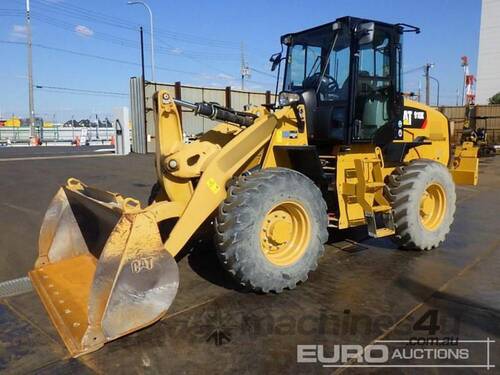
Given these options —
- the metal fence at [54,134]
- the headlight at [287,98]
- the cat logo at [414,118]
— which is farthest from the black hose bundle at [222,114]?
the metal fence at [54,134]

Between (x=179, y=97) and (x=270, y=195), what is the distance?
56.1 ft

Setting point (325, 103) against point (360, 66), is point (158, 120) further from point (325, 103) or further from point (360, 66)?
point (360, 66)

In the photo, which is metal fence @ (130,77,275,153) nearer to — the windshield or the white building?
the windshield

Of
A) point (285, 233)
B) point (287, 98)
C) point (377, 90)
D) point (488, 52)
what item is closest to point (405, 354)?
point (285, 233)

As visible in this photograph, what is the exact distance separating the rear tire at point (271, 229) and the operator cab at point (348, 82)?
1.23 meters

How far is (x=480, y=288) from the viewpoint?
457cm

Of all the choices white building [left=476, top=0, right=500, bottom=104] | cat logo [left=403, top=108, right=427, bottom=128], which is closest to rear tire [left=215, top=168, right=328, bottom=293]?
cat logo [left=403, top=108, right=427, bottom=128]

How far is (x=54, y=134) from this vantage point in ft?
121

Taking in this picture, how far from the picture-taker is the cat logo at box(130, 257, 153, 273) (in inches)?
133

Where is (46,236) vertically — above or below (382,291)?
above

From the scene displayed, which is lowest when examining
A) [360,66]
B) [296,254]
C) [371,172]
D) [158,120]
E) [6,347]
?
[6,347]

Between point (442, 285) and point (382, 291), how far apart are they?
69 cm

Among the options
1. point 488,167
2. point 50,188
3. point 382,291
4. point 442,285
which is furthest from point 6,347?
point 488,167

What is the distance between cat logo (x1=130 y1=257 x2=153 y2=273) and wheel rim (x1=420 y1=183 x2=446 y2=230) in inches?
157
